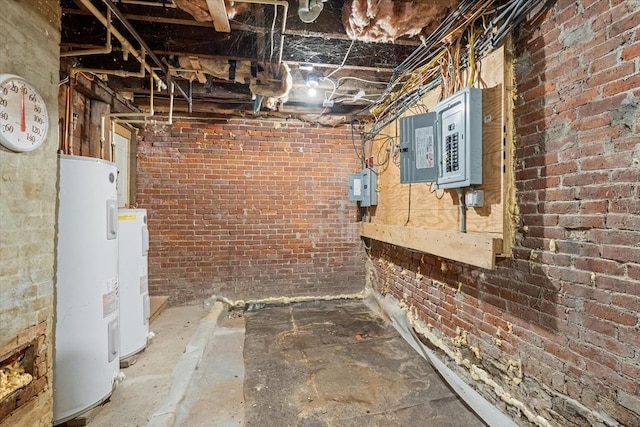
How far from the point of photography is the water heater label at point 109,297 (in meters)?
1.96

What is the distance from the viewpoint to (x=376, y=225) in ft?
12.3

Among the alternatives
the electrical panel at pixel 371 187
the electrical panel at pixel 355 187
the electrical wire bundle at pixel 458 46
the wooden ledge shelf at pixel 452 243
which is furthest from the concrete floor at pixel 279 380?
the electrical wire bundle at pixel 458 46

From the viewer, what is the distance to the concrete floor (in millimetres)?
1952

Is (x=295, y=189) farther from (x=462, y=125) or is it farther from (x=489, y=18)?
(x=489, y=18)

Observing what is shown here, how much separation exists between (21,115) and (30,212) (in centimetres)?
48

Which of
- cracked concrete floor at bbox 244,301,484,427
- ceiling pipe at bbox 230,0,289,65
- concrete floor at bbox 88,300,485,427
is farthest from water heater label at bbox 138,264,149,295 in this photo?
ceiling pipe at bbox 230,0,289,65

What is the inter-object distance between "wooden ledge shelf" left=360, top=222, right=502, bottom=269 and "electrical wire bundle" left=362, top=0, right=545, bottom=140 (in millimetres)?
1112

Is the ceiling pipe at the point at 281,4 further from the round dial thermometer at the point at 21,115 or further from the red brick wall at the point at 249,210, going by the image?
the red brick wall at the point at 249,210

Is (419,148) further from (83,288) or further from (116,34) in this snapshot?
(83,288)

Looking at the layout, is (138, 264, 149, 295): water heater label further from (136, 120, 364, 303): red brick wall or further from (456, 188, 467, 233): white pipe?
(456, 188, 467, 233): white pipe

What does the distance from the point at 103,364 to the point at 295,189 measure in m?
2.80

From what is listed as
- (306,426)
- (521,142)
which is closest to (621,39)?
(521,142)

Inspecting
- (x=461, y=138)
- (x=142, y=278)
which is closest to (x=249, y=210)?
(x=142, y=278)

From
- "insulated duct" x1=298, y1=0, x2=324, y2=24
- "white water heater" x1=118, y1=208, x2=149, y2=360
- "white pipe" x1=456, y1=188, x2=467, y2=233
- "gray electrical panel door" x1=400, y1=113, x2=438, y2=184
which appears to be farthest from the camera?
"white water heater" x1=118, y1=208, x2=149, y2=360
